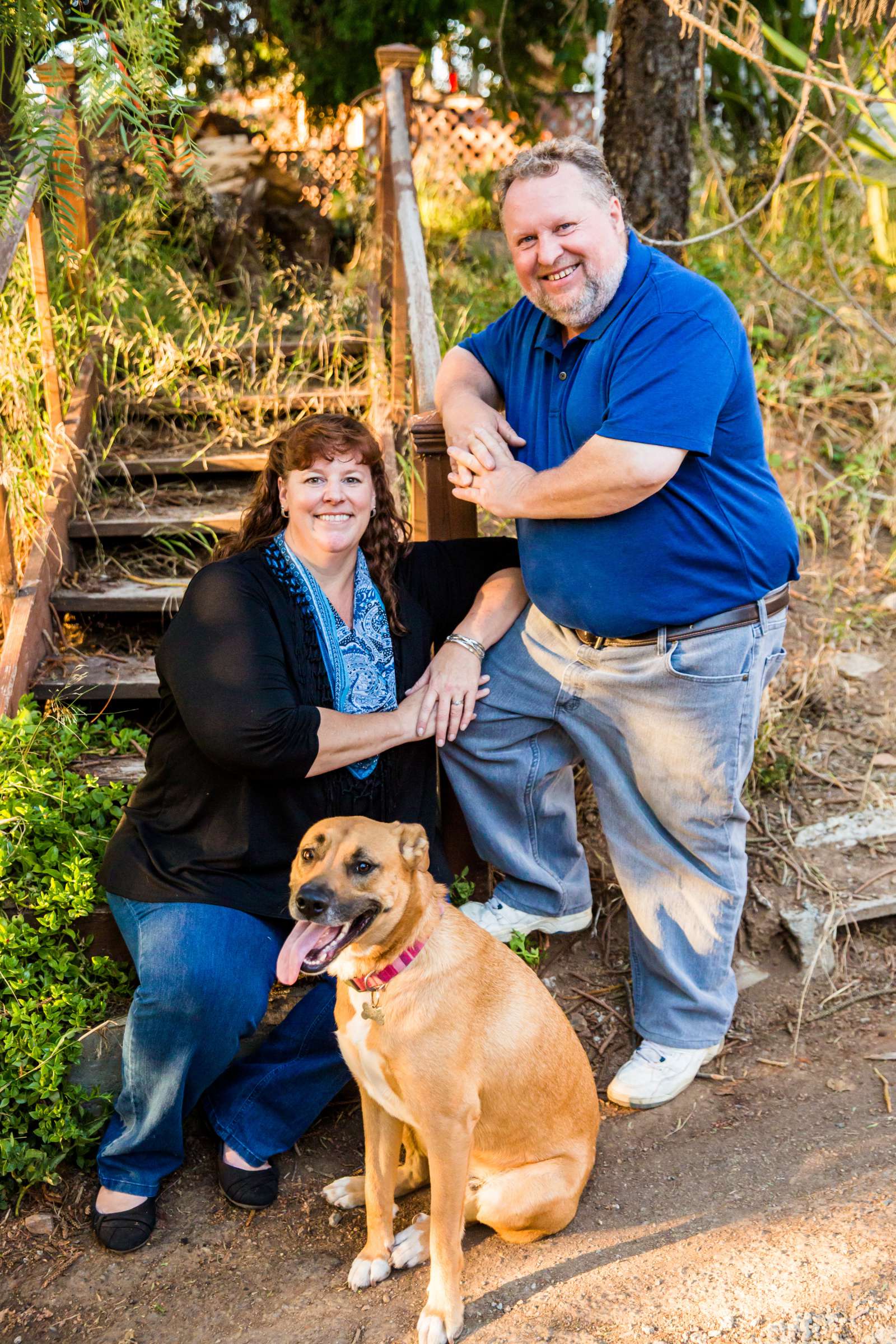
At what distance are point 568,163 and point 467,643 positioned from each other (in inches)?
51.7

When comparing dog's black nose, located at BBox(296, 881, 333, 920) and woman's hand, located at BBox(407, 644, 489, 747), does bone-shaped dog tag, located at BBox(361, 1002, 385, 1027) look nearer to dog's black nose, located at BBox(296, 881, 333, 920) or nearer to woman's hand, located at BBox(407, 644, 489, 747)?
dog's black nose, located at BBox(296, 881, 333, 920)

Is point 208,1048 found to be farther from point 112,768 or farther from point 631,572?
point 631,572

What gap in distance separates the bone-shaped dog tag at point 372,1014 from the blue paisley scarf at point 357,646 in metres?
0.69

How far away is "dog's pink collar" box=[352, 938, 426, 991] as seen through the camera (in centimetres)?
244

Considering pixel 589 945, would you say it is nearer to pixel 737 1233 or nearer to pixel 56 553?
pixel 737 1233

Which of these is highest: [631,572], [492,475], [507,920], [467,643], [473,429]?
[473,429]

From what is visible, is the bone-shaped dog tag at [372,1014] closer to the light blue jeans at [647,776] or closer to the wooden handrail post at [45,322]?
the light blue jeans at [647,776]

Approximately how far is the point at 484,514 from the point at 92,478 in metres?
1.79

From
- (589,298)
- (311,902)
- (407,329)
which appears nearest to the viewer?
(311,902)

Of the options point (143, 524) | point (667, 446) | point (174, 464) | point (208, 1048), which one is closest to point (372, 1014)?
point (208, 1048)

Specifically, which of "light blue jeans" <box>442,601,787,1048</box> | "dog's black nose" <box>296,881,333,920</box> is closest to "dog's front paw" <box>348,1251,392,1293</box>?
"dog's black nose" <box>296,881,333,920</box>

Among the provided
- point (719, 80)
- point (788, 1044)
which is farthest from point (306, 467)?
point (719, 80)

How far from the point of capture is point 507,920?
3533mm

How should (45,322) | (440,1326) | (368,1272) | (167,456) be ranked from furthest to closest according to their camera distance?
(167,456) < (45,322) < (368,1272) < (440,1326)
